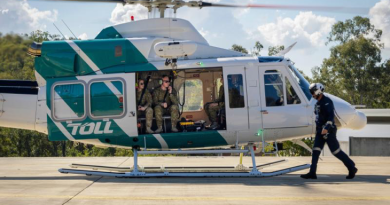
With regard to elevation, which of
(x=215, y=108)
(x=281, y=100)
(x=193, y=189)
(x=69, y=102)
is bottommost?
(x=193, y=189)

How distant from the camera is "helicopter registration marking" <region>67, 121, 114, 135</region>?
1118 centimetres

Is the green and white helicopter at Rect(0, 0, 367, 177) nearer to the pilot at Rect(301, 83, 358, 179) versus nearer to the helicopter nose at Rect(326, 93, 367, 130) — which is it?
the helicopter nose at Rect(326, 93, 367, 130)

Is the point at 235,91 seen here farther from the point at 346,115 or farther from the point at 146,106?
the point at 346,115

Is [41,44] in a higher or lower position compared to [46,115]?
higher

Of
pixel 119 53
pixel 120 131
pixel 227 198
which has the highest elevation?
pixel 119 53

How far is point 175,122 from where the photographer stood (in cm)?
1137

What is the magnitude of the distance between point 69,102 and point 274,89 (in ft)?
15.1

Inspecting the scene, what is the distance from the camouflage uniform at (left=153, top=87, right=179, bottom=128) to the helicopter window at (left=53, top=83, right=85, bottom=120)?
1.63 m

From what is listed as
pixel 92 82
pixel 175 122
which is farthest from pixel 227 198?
pixel 92 82

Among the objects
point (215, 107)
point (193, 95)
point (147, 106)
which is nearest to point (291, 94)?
point (215, 107)

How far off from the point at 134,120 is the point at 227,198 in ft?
12.7

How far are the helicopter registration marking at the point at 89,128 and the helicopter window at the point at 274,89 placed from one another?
3590mm

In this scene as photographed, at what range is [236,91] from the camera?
36.9 ft

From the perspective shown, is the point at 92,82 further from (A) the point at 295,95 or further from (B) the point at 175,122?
(A) the point at 295,95
